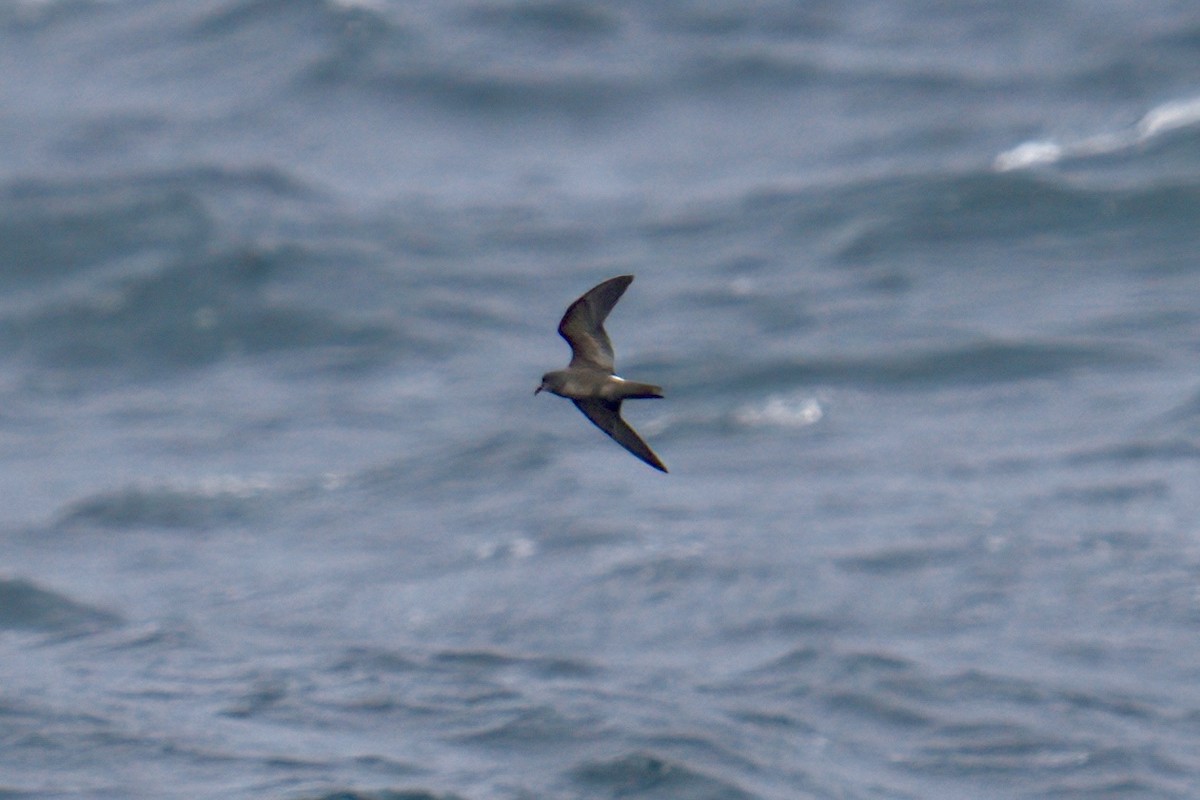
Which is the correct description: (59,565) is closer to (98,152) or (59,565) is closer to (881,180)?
(98,152)

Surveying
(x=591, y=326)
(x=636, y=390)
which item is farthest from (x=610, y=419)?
(x=591, y=326)

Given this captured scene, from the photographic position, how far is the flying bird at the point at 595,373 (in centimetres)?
1020

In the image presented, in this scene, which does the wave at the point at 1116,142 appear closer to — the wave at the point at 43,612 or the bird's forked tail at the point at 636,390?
the wave at the point at 43,612

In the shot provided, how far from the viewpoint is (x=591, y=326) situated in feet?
34.7

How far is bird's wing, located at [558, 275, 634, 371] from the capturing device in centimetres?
1047

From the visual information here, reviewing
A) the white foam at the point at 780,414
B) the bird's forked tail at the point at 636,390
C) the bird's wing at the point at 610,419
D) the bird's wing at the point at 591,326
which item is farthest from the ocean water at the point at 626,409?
the bird's forked tail at the point at 636,390

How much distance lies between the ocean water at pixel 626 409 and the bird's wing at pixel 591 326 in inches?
356

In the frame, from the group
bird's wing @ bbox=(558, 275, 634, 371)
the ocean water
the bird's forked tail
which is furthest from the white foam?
the bird's forked tail

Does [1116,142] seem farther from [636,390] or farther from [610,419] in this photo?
[636,390]

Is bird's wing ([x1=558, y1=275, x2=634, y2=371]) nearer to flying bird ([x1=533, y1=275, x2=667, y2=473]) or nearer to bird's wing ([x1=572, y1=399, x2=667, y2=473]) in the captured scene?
flying bird ([x1=533, y1=275, x2=667, y2=473])

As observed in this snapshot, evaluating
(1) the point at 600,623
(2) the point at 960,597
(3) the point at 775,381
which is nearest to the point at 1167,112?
(3) the point at 775,381

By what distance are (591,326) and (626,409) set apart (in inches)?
616

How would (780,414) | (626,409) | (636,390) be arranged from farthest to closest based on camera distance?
(780,414) → (626,409) → (636,390)

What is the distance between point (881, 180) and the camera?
103 feet
